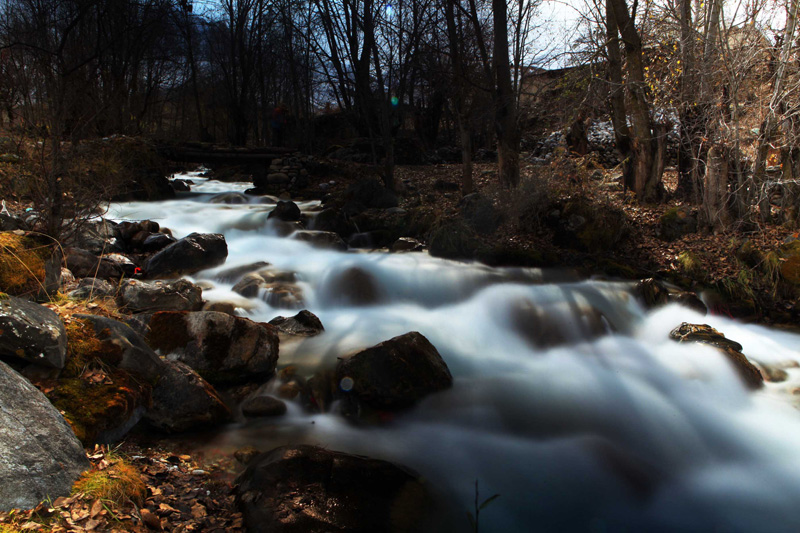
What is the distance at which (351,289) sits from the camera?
7809mm

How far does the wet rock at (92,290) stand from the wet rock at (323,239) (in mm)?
4356

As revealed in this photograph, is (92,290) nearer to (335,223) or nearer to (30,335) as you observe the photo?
(30,335)

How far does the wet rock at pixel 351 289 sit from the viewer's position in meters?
7.61

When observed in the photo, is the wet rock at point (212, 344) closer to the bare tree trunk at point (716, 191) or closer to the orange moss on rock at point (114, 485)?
the orange moss on rock at point (114, 485)

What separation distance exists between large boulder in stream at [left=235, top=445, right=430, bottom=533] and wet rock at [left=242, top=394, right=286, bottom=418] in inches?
28.5

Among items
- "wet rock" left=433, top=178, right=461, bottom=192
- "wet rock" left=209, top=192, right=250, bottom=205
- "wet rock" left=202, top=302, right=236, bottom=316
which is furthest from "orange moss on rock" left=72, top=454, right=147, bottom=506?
"wet rock" left=209, top=192, right=250, bottom=205

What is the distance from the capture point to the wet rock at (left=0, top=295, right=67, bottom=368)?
310cm

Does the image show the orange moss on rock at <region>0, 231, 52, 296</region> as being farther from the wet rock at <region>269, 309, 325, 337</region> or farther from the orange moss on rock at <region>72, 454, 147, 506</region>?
the wet rock at <region>269, 309, 325, 337</region>

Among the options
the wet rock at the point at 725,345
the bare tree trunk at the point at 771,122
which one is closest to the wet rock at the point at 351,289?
the wet rock at the point at 725,345

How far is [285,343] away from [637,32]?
904 centimetres

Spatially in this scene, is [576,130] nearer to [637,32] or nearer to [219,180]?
[637,32]

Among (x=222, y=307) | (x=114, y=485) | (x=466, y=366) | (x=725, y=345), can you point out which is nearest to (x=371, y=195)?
(x=222, y=307)

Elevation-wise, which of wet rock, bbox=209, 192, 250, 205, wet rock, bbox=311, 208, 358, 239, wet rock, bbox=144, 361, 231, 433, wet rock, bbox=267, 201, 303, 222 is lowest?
wet rock, bbox=144, 361, 231, 433

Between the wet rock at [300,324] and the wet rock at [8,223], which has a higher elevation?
the wet rock at [8,223]
